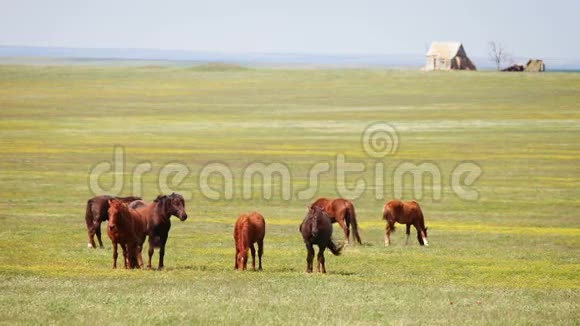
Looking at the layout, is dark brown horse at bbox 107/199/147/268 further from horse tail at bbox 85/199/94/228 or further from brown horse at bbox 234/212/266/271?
horse tail at bbox 85/199/94/228

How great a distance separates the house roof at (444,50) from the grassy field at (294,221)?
71.4 meters

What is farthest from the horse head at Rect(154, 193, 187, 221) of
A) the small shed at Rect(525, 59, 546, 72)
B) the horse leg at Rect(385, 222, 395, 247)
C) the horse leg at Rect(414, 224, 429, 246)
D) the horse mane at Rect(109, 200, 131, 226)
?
the small shed at Rect(525, 59, 546, 72)

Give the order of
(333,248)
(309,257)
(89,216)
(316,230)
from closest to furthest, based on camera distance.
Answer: (316,230), (309,257), (333,248), (89,216)

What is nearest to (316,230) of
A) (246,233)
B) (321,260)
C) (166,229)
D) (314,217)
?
(314,217)

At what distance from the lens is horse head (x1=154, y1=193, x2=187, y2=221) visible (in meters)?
19.9

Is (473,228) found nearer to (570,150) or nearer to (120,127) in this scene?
(570,150)

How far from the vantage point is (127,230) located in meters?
19.4

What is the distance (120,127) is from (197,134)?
7204 millimetres

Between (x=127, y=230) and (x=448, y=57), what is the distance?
156 meters

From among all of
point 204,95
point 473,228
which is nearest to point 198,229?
point 473,228

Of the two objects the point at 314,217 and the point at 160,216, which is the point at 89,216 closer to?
the point at 160,216

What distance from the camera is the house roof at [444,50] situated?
564 ft

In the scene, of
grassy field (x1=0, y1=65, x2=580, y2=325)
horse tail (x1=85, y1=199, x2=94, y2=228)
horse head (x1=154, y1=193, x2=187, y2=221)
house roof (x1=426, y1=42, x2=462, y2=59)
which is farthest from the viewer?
house roof (x1=426, y1=42, x2=462, y2=59)

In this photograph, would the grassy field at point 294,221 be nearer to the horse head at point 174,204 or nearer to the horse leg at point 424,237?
the horse leg at point 424,237
